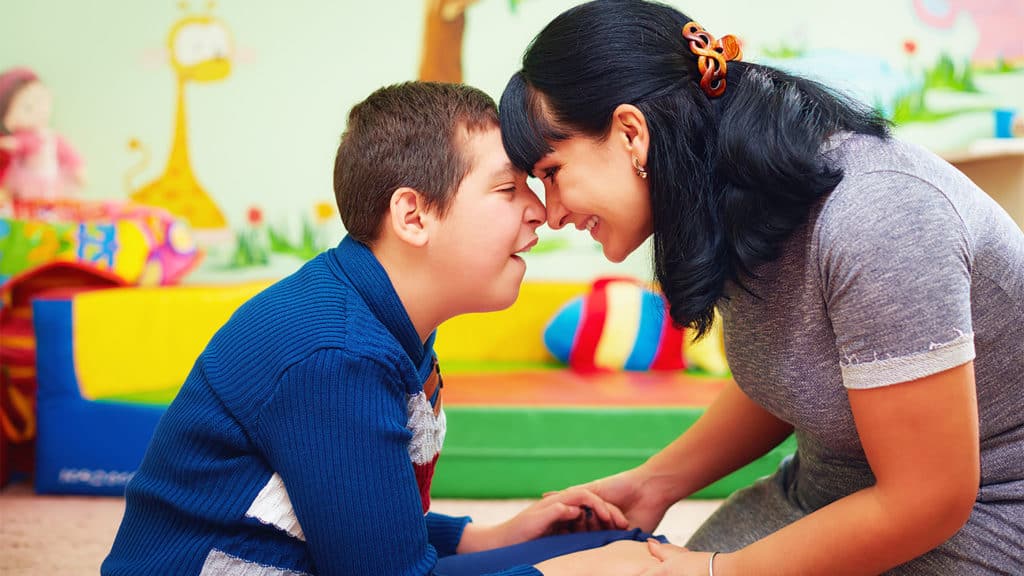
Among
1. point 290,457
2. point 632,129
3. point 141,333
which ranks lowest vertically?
point 141,333

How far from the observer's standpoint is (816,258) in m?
0.93

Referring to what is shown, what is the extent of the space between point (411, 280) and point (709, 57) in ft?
1.46

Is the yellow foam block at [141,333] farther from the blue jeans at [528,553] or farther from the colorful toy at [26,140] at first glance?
the blue jeans at [528,553]

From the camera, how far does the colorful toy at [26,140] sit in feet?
9.63

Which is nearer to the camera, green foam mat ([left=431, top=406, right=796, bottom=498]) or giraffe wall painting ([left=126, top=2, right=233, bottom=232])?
green foam mat ([left=431, top=406, right=796, bottom=498])

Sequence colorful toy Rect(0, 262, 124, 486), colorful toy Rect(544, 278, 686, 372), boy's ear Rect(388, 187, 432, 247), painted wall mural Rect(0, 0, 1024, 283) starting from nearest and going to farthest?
boy's ear Rect(388, 187, 432, 247) → colorful toy Rect(0, 262, 124, 486) → colorful toy Rect(544, 278, 686, 372) → painted wall mural Rect(0, 0, 1024, 283)

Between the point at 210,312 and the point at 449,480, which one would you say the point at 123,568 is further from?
the point at 210,312

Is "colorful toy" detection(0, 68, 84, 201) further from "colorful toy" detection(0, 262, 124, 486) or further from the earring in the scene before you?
the earring

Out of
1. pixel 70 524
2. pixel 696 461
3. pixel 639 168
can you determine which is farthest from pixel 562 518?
pixel 70 524

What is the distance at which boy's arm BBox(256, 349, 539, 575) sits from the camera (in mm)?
906

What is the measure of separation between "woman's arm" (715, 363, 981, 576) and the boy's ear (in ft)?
1.73

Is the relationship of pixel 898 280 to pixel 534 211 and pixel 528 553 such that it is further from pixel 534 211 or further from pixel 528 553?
pixel 528 553

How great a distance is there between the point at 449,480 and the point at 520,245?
136cm

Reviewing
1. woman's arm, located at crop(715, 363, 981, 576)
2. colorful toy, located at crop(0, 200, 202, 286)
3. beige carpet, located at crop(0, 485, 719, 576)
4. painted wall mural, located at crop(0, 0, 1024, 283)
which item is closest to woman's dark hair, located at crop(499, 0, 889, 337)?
woman's arm, located at crop(715, 363, 981, 576)
